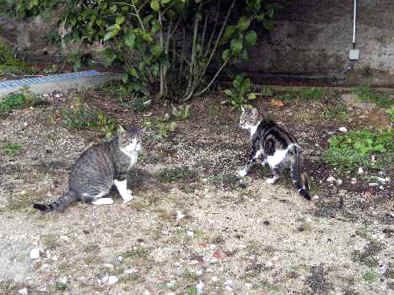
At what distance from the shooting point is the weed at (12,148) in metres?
6.37

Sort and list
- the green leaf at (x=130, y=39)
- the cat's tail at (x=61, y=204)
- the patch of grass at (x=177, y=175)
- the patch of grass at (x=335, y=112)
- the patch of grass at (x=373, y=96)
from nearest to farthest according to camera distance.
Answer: the cat's tail at (x=61, y=204)
the patch of grass at (x=177, y=175)
the green leaf at (x=130, y=39)
the patch of grass at (x=335, y=112)
the patch of grass at (x=373, y=96)

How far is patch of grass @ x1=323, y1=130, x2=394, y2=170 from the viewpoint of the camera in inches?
235

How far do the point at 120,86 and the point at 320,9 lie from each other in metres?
2.94

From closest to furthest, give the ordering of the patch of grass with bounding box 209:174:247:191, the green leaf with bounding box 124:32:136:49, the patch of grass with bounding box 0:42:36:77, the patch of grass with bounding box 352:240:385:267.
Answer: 1. the patch of grass with bounding box 352:240:385:267
2. the patch of grass with bounding box 209:174:247:191
3. the green leaf with bounding box 124:32:136:49
4. the patch of grass with bounding box 0:42:36:77

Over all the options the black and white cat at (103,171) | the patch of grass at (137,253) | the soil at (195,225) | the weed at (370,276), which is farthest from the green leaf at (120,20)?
the weed at (370,276)

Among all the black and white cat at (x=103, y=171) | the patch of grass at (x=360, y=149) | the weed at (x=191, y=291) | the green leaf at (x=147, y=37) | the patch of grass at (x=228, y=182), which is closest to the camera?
the weed at (x=191, y=291)

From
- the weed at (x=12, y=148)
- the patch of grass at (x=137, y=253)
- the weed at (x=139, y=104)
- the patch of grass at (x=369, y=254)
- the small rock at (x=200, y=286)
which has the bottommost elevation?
the small rock at (x=200, y=286)

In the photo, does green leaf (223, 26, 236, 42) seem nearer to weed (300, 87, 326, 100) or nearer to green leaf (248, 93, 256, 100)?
green leaf (248, 93, 256, 100)

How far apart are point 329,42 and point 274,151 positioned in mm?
3071

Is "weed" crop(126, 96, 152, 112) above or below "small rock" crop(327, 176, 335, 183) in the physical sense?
above

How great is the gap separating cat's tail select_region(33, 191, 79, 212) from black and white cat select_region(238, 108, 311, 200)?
172cm

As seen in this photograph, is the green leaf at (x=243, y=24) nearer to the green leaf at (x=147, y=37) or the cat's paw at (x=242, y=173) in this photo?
the green leaf at (x=147, y=37)

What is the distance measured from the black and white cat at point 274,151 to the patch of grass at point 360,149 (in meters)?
0.65

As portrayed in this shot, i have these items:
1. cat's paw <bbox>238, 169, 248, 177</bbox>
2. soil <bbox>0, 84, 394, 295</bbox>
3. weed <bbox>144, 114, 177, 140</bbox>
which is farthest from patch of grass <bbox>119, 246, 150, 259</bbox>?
weed <bbox>144, 114, 177, 140</bbox>
